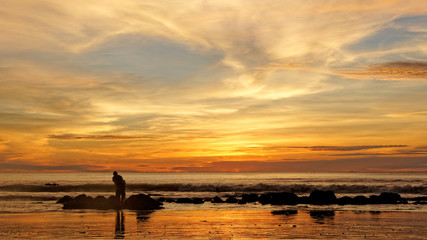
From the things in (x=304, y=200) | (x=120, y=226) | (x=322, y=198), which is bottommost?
(x=120, y=226)

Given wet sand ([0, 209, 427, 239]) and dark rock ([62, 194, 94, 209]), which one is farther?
dark rock ([62, 194, 94, 209])

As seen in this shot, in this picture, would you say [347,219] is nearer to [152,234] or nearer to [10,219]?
[152,234]

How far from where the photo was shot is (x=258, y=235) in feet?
67.9

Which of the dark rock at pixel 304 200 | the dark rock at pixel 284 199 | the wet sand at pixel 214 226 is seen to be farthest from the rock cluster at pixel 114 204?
the dark rock at pixel 304 200

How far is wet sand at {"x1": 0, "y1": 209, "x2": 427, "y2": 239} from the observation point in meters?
20.7

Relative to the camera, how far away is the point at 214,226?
24.2 m

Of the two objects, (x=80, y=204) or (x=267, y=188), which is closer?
(x=80, y=204)

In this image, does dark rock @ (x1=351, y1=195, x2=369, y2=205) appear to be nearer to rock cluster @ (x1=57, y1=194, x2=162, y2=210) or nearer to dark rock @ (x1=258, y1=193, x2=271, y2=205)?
dark rock @ (x1=258, y1=193, x2=271, y2=205)

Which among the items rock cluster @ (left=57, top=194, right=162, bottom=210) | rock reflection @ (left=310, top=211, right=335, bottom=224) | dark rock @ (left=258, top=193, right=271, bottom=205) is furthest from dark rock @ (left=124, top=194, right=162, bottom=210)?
rock reflection @ (left=310, top=211, right=335, bottom=224)

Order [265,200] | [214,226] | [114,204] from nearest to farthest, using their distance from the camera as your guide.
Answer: [214,226], [114,204], [265,200]

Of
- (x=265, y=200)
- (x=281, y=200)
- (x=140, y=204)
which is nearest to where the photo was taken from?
(x=140, y=204)

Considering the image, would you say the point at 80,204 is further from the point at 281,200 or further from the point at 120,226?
the point at 281,200

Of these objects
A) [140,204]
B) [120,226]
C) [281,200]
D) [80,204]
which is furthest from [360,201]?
[120,226]

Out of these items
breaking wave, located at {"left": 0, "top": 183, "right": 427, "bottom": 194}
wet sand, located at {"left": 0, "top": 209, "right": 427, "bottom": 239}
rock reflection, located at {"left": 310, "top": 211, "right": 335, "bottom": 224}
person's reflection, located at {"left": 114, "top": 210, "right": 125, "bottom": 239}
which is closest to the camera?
person's reflection, located at {"left": 114, "top": 210, "right": 125, "bottom": 239}
